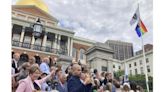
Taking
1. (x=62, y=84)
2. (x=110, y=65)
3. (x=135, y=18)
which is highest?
(x=135, y=18)

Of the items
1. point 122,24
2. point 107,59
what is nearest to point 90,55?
point 107,59

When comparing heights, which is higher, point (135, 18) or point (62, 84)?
point (135, 18)

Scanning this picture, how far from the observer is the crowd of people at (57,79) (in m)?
1.44

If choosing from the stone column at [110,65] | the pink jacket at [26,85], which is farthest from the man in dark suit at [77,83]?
the stone column at [110,65]

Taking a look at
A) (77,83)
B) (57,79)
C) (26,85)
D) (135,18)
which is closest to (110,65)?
(135,18)

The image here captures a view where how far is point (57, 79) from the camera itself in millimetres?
1854

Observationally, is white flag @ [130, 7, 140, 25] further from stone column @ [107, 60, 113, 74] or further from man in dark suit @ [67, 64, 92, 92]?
man in dark suit @ [67, 64, 92, 92]

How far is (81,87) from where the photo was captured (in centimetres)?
140

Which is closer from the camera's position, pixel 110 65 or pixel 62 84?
pixel 62 84

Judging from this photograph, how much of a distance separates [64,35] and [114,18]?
177 centimetres

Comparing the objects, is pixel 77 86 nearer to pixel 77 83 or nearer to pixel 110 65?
pixel 77 83

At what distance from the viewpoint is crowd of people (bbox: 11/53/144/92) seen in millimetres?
1440
